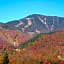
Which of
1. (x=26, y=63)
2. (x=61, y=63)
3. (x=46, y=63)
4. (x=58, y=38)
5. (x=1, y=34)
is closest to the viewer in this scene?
(x=26, y=63)

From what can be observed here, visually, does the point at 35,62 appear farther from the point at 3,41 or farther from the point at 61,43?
the point at 3,41

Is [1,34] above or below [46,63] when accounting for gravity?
above

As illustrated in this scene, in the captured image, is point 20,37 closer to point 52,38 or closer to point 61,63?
point 52,38

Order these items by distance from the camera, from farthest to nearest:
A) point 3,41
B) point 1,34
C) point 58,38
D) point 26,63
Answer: point 1,34 → point 3,41 → point 58,38 → point 26,63

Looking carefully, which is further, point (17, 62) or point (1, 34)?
point (1, 34)

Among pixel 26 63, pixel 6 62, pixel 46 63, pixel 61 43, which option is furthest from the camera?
pixel 61 43

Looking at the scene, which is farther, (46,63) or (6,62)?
→ (46,63)

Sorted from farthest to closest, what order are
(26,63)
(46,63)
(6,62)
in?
(46,63) < (26,63) < (6,62)

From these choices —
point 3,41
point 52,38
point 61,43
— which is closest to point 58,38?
point 52,38

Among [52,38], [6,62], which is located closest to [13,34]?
[52,38]
